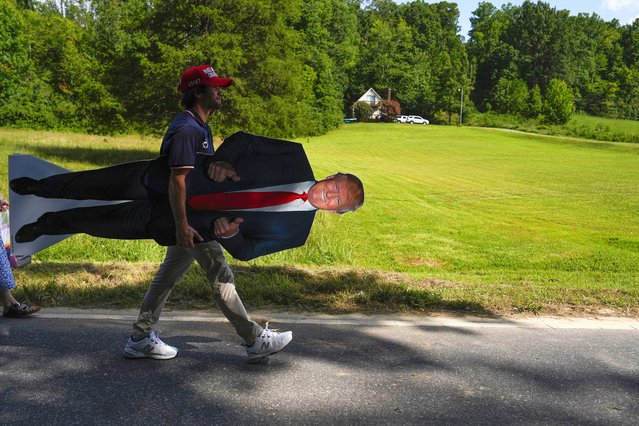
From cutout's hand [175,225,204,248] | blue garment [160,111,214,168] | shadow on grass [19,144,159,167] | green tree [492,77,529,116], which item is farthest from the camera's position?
green tree [492,77,529,116]

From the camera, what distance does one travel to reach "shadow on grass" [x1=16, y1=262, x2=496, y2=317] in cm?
508

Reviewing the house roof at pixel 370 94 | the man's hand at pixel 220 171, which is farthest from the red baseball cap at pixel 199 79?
the house roof at pixel 370 94

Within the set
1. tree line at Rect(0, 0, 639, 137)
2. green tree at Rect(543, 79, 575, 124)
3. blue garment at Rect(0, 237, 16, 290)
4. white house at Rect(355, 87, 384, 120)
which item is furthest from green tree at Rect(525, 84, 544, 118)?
blue garment at Rect(0, 237, 16, 290)

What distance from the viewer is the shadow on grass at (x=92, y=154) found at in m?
23.9

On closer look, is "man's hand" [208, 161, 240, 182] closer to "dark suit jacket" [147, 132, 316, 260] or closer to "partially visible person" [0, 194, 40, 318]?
"dark suit jacket" [147, 132, 316, 260]

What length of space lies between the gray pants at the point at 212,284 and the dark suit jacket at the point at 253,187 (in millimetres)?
94

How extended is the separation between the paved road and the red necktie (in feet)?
3.36

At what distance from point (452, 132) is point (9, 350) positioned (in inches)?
2684

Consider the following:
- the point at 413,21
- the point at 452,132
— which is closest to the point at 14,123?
the point at 452,132

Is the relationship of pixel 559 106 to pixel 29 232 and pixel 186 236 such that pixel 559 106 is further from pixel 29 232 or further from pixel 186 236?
pixel 186 236

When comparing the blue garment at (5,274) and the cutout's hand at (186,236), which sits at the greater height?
the cutout's hand at (186,236)

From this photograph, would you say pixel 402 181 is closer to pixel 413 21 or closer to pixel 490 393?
pixel 490 393

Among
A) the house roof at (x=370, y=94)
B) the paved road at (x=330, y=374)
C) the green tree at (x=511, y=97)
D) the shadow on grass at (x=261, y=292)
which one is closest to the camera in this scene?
the paved road at (x=330, y=374)

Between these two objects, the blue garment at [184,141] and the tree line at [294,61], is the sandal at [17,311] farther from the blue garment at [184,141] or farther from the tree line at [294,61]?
the tree line at [294,61]
